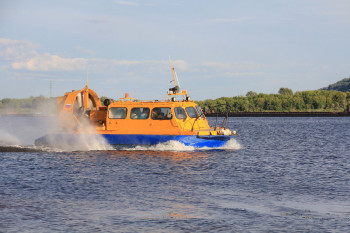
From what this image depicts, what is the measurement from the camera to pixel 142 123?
81.6 ft

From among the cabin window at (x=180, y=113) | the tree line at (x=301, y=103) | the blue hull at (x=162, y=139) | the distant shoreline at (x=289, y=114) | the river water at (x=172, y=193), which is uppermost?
the tree line at (x=301, y=103)

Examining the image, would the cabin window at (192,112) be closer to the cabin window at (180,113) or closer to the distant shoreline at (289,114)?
the cabin window at (180,113)

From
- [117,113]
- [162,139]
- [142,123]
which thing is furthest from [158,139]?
[117,113]

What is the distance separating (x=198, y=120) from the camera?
25.0 m

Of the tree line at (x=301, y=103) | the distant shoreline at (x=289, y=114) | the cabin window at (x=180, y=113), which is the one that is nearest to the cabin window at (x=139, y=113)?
the cabin window at (x=180, y=113)

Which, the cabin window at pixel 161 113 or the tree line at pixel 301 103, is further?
the tree line at pixel 301 103

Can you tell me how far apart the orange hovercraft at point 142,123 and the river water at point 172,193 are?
0.89 metres

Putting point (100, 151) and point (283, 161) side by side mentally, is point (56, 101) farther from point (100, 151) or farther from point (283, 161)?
point (283, 161)

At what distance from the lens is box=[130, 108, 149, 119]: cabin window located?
984 inches

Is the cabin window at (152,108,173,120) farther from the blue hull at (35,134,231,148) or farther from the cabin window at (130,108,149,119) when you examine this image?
the blue hull at (35,134,231,148)

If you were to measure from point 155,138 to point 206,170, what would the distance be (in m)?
6.10

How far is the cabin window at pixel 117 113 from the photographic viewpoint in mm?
25359

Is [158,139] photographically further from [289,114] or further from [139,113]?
[289,114]

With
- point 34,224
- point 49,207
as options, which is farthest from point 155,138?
point 34,224
